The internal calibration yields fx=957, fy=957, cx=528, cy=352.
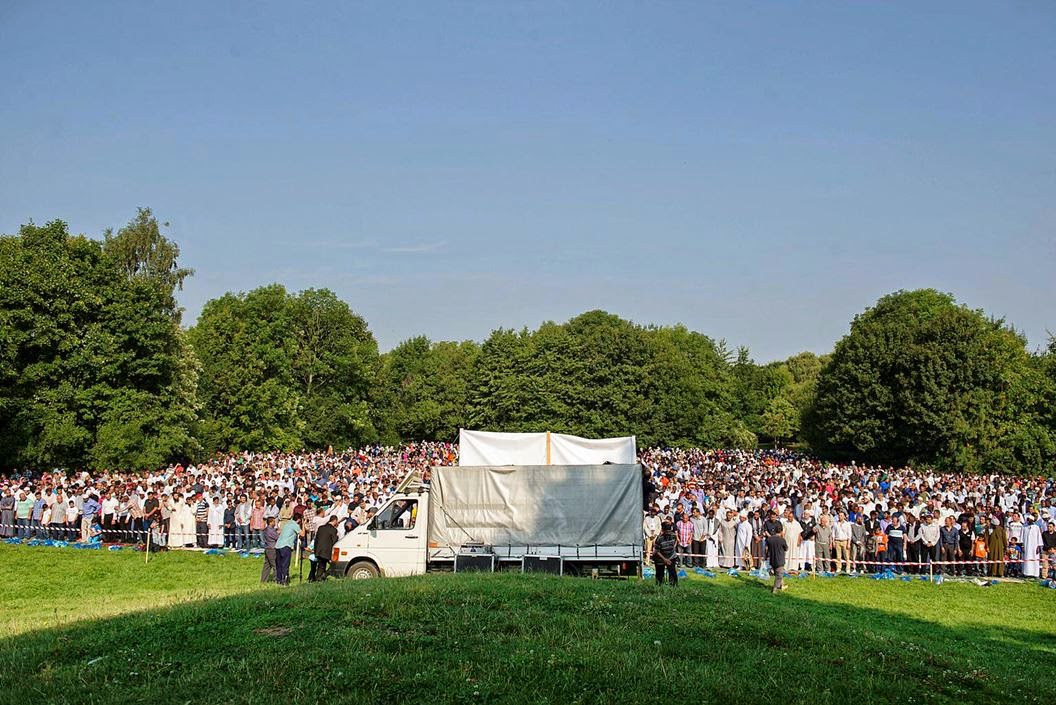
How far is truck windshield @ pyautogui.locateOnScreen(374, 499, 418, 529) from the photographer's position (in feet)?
70.9

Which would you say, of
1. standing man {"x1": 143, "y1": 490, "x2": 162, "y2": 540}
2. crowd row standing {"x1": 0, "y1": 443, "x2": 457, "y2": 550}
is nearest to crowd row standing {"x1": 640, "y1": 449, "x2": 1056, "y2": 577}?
crowd row standing {"x1": 0, "y1": 443, "x2": 457, "y2": 550}

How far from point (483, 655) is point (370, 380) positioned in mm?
77554

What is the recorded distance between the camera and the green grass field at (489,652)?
372 inches

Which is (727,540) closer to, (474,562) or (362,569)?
(474,562)

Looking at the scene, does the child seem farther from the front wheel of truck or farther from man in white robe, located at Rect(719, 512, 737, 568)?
the front wheel of truck

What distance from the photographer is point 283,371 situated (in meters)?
75.2

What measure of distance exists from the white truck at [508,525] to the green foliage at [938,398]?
53790mm

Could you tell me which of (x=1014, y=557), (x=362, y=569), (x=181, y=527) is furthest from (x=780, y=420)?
(x=362, y=569)

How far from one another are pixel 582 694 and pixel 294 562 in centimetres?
1878

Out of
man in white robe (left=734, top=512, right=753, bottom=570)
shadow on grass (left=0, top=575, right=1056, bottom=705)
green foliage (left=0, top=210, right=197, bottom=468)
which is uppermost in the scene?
green foliage (left=0, top=210, right=197, bottom=468)

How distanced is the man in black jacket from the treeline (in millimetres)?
31986

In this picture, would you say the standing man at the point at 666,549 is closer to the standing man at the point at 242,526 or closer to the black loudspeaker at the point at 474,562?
the black loudspeaker at the point at 474,562

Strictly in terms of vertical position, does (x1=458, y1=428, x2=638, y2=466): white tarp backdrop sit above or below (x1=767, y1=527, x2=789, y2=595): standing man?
above

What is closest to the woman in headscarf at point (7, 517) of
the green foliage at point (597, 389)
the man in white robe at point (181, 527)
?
the man in white robe at point (181, 527)
